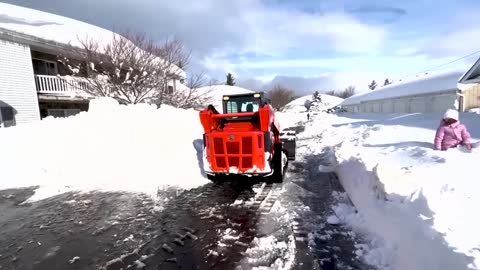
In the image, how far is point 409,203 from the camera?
4215 mm

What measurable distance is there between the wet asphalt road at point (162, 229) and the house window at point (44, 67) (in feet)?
42.8

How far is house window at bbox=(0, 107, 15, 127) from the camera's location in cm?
1396

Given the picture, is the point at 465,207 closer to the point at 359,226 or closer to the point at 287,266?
the point at 359,226

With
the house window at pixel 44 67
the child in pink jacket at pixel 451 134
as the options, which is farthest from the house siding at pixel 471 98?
the house window at pixel 44 67

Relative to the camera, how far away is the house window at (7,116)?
45.8 feet

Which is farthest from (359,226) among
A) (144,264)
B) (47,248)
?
(47,248)

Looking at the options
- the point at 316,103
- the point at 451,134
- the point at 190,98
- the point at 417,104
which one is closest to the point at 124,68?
the point at 190,98

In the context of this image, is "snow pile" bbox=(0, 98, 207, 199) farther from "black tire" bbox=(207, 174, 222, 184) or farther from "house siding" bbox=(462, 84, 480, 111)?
"house siding" bbox=(462, 84, 480, 111)

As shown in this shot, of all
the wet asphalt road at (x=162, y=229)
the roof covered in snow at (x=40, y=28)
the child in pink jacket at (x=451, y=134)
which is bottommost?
the wet asphalt road at (x=162, y=229)

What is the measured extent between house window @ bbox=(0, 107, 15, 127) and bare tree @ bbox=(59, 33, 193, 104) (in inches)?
141

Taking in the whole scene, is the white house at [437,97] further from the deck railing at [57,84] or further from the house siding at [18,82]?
the house siding at [18,82]

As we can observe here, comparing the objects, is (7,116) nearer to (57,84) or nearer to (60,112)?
(57,84)

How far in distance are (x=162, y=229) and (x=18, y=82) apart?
14690 mm

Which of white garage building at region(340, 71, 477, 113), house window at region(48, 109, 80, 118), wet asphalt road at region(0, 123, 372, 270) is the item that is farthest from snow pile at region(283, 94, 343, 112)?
wet asphalt road at region(0, 123, 372, 270)
